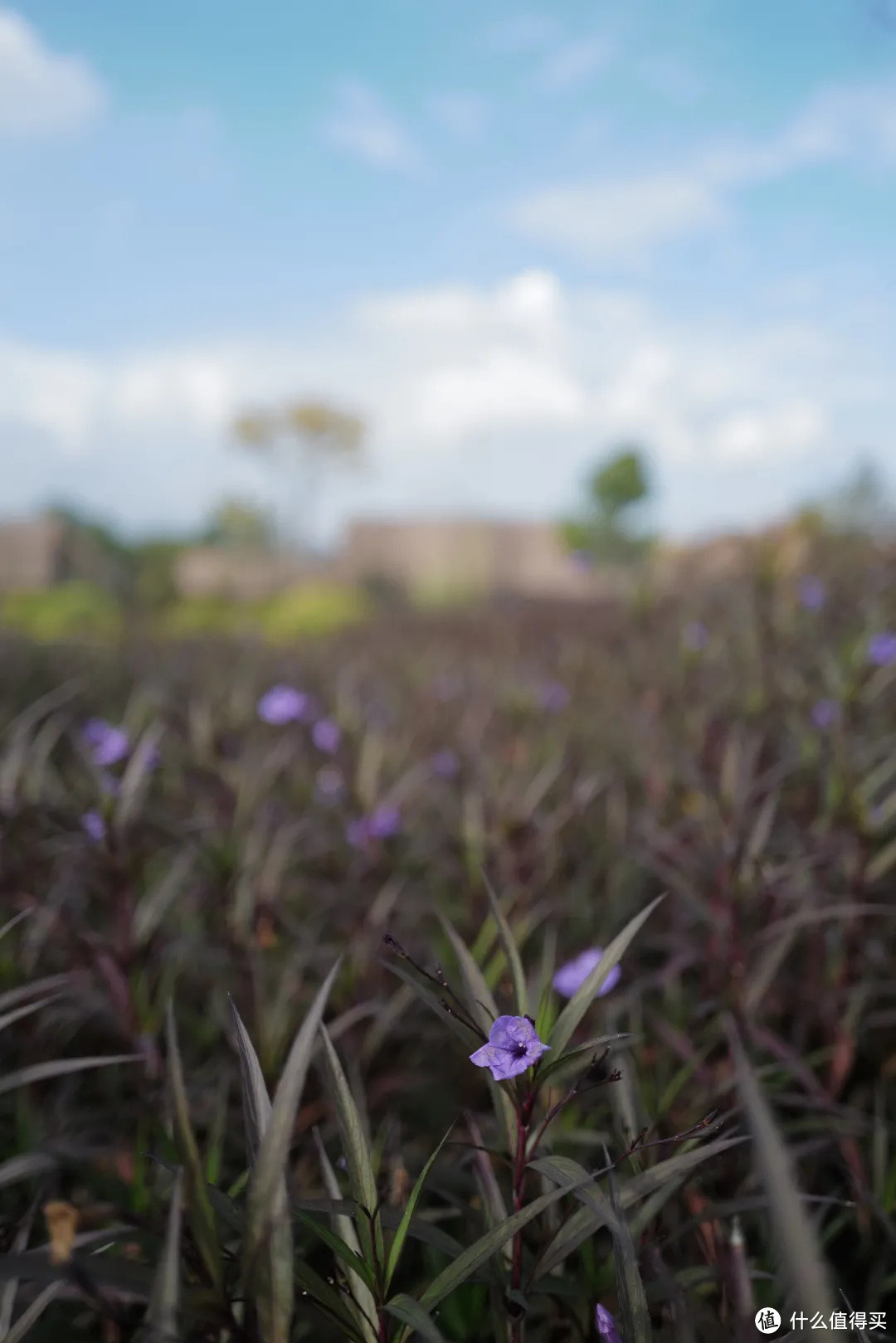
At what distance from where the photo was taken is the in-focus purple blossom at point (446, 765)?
9.44ft

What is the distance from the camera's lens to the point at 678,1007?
5.18 feet

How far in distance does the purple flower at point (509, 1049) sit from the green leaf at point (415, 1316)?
15 centimetres

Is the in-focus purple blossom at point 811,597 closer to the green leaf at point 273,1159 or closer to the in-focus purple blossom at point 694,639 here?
the in-focus purple blossom at point 694,639

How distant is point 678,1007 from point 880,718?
1484mm

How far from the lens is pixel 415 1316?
60cm

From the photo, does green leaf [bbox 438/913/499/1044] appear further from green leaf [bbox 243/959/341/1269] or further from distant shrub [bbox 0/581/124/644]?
distant shrub [bbox 0/581/124/644]

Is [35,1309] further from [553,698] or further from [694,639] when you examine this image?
[553,698]

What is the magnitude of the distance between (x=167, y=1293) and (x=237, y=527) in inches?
1283

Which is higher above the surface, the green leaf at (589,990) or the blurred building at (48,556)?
the blurred building at (48,556)

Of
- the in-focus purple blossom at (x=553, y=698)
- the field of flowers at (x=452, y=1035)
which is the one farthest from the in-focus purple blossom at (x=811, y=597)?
the in-focus purple blossom at (x=553, y=698)

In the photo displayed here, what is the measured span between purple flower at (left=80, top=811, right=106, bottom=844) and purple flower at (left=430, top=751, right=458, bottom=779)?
1.33 m

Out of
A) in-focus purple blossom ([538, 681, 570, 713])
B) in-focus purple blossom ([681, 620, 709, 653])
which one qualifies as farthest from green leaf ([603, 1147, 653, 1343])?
in-focus purple blossom ([538, 681, 570, 713])

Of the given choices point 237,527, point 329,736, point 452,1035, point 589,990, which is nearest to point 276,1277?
point 589,990

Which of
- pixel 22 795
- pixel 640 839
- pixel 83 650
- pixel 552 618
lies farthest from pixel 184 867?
pixel 552 618
